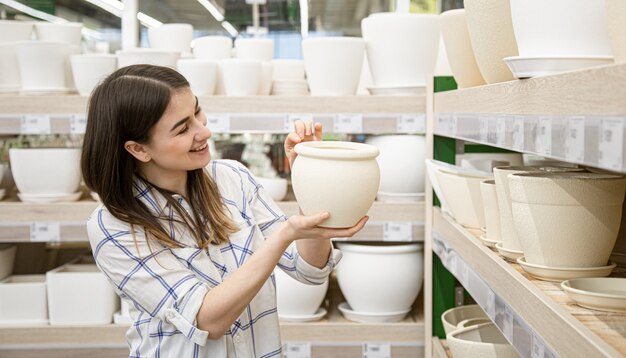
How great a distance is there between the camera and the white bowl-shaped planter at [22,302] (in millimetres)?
3264

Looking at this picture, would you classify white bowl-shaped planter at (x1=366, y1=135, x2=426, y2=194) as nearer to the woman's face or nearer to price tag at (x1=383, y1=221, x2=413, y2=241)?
price tag at (x1=383, y1=221, x2=413, y2=241)

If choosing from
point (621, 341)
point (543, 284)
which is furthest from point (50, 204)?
point (621, 341)

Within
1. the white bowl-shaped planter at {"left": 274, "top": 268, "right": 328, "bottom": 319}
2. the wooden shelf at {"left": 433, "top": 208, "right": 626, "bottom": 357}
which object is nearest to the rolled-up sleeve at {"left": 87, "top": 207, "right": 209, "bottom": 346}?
the wooden shelf at {"left": 433, "top": 208, "right": 626, "bottom": 357}

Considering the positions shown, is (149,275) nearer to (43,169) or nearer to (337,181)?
(337,181)

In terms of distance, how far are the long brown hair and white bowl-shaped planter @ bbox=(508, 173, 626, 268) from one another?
2.30 feet

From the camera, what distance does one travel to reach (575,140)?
3.83 ft

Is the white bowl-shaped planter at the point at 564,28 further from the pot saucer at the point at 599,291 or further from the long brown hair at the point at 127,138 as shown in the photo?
the long brown hair at the point at 127,138

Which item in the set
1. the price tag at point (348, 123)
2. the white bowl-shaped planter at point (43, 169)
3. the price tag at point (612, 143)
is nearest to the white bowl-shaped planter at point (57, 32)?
the white bowl-shaped planter at point (43, 169)

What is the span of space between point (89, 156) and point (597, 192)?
3.48 feet

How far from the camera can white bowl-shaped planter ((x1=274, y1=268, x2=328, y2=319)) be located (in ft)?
10.3

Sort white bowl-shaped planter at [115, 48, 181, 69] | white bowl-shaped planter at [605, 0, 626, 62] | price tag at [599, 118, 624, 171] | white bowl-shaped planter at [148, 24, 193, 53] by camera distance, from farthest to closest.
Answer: white bowl-shaped planter at [148, 24, 193, 53] < white bowl-shaped planter at [115, 48, 181, 69] < white bowl-shaped planter at [605, 0, 626, 62] < price tag at [599, 118, 624, 171]

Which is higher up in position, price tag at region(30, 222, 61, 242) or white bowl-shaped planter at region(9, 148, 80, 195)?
white bowl-shaped planter at region(9, 148, 80, 195)

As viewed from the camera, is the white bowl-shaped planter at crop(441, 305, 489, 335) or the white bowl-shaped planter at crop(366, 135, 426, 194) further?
the white bowl-shaped planter at crop(366, 135, 426, 194)

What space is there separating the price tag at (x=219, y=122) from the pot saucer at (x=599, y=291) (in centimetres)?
188
